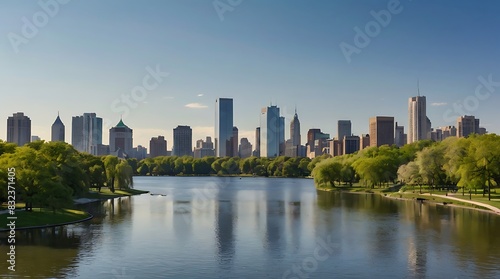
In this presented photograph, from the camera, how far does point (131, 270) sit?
42.0m

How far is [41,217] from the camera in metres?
64.8

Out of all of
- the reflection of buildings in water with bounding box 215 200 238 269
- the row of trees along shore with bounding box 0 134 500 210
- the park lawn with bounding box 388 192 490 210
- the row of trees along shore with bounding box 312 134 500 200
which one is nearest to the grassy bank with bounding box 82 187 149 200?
the row of trees along shore with bounding box 0 134 500 210

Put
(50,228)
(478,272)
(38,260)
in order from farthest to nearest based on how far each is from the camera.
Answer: (50,228) < (38,260) < (478,272)

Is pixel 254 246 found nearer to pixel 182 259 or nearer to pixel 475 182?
pixel 182 259

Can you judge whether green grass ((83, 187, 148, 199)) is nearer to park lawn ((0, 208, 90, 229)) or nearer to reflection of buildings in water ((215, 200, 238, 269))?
reflection of buildings in water ((215, 200, 238, 269))

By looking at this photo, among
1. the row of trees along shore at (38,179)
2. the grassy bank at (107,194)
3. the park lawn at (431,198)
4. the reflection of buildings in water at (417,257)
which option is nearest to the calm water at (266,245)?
the reflection of buildings in water at (417,257)

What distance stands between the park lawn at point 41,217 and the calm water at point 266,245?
2342 mm

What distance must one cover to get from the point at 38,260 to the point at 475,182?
7719 centimetres

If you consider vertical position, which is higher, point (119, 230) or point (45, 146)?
point (45, 146)

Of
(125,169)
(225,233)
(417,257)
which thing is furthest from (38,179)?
(125,169)

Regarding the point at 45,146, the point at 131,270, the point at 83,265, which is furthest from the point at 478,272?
the point at 45,146

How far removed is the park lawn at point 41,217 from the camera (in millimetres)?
60606

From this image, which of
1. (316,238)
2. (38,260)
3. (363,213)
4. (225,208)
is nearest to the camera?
(38,260)

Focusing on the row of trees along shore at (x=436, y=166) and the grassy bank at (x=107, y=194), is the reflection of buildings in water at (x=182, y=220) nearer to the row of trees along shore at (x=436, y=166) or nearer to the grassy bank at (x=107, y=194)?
the grassy bank at (x=107, y=194)
